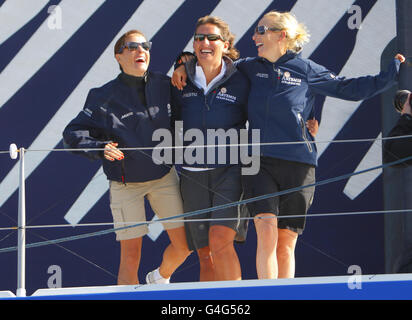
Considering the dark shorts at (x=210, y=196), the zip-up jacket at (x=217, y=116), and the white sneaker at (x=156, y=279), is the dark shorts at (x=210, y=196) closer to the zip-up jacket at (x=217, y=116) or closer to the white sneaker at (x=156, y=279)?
the zip-up jacket at (x=217, y=116)

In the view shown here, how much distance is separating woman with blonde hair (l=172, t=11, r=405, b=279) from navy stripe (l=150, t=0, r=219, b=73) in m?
0.80

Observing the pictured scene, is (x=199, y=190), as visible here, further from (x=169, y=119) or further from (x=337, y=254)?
(x=337, y=254)

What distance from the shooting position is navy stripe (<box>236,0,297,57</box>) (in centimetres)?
289

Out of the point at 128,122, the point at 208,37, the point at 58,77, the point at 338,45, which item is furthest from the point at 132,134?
the point at 338,45

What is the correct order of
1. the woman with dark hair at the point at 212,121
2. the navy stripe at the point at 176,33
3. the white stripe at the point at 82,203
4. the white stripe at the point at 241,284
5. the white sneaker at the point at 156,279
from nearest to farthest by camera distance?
the white stripe at the point at 241,284
the woman with dark hair at the point at 212,121
the white sneaker at the point at 156,279
the white stripe at the point at 82,203
the navy stripe at the point at 176,33

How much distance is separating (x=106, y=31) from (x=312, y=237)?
93 cm

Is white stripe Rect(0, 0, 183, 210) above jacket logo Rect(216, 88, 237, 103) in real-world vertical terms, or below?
above

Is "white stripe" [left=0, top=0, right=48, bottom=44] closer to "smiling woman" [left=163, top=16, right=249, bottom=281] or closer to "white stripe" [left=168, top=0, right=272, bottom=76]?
"white stripe" [left=168, top=0, right=272, bottom=76]

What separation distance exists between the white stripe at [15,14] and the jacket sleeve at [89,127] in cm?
85

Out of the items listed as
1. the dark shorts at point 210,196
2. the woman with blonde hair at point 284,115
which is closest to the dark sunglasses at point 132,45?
the woman with blonde hair at point 284,115

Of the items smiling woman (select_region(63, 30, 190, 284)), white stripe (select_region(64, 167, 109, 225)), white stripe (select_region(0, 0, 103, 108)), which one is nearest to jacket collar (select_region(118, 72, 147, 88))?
smiling woman (select_region(63, 30, 190, 284))

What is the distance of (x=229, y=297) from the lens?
195cm

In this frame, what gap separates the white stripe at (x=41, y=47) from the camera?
9.37 ft
